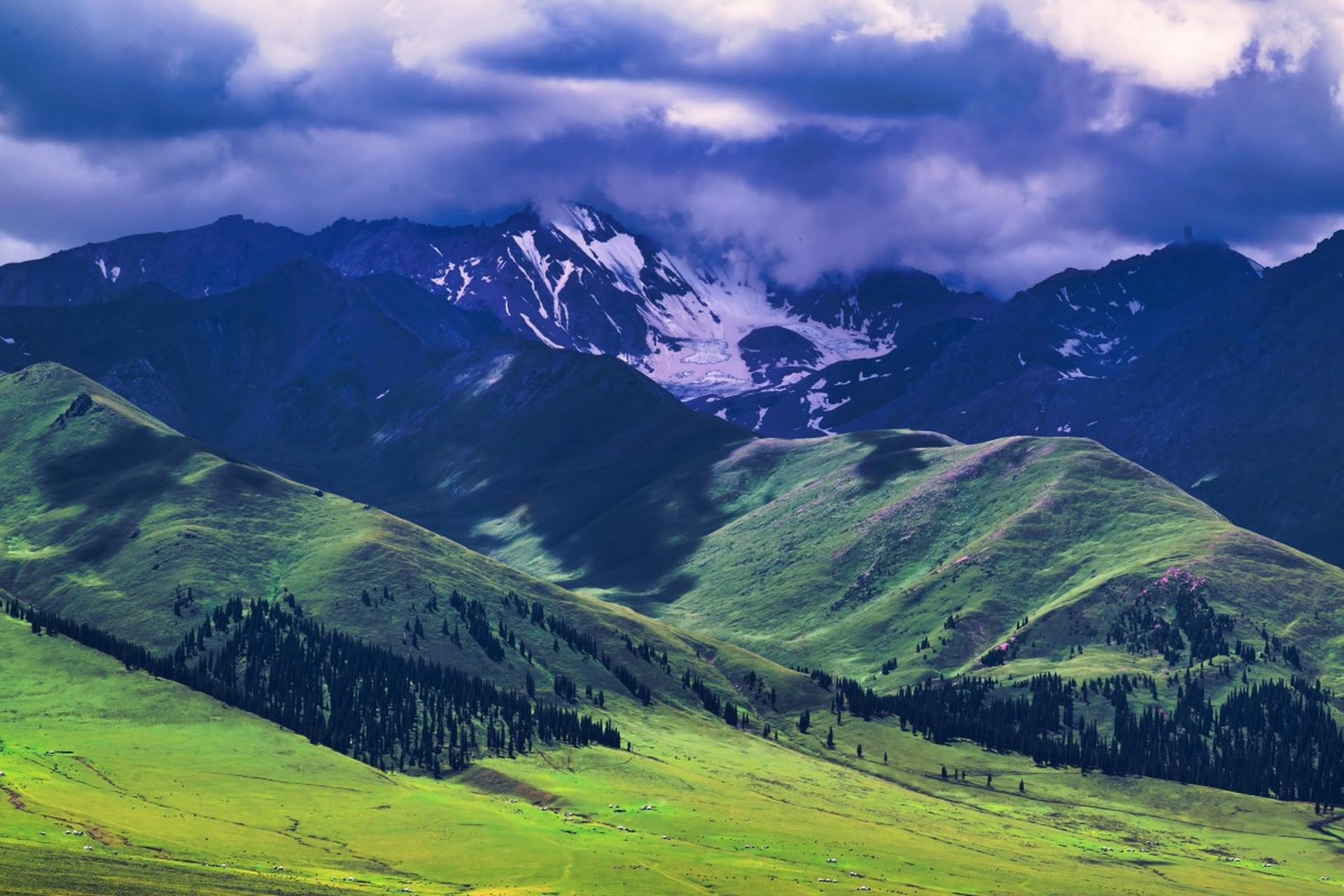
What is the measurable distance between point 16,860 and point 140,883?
46.8 feet

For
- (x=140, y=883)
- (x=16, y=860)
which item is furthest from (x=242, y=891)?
(x=16, y=860)

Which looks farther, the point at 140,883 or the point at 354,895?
the point at 354,895

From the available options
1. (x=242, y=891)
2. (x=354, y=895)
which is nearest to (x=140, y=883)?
(x=242, y=891)

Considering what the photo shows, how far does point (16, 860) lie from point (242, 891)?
24330 mm

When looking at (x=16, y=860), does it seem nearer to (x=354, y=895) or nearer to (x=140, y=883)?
(x=140, y=883)

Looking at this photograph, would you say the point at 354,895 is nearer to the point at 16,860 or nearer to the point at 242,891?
the point at 242,891

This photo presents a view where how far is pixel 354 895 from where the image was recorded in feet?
656

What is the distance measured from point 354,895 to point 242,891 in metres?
14.2

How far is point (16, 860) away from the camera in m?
188

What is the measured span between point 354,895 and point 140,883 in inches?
975

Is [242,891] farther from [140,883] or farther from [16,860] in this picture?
[16,860]

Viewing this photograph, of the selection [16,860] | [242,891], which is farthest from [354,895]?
[16,860]

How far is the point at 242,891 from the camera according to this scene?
625 feet
